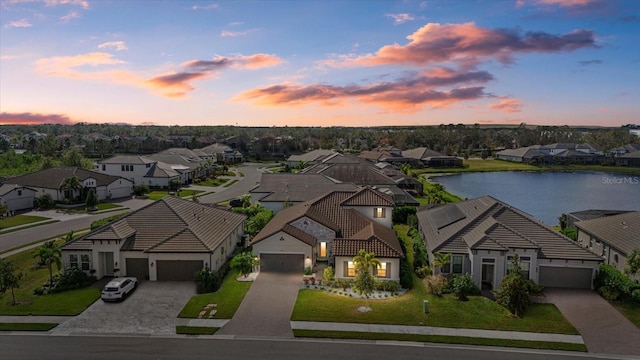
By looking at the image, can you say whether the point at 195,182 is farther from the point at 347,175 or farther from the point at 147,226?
the point at 147,226

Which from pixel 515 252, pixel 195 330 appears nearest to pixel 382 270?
pixel 515 252

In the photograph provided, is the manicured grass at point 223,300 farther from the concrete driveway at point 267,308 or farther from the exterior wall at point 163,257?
the exterior wall at point 163,257

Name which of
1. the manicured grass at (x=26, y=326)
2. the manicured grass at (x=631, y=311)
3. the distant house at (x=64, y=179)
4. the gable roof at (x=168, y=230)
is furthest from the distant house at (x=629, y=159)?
the manicured grass at (x=26, y=326)

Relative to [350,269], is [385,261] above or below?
above

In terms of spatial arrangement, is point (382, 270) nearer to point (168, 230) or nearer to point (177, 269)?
point (177, 269)

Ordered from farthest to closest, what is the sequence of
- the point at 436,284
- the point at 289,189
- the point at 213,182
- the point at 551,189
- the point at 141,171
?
the point at 551,189 → the point at 213,182 → the point at 141,171 → the point at 289,189 → the point at 436,284
